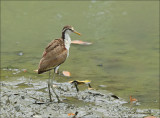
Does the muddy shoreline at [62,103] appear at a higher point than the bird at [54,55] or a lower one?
lower

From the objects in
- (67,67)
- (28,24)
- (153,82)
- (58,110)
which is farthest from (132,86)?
(28,24)

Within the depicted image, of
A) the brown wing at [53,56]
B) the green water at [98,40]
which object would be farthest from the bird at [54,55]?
the green water at [98,40]

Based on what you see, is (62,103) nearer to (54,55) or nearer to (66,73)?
(54,55)

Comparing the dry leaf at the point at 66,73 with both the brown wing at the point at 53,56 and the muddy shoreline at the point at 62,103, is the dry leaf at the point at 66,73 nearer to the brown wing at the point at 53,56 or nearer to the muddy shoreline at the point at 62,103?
the muddy shoreline at the point at 62,103

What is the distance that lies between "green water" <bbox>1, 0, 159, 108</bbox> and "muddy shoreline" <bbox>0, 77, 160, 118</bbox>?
44 cm

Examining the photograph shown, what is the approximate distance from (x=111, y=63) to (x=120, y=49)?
3.47 feet

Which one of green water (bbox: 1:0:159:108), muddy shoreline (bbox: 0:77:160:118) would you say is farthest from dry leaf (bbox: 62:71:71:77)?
muddy shoreline (bbox: 0:77:160:118)

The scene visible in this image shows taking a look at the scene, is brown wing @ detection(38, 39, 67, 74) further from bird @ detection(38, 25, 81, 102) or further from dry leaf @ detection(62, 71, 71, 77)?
dry leaf @ detection(62, 71, 71, 77)

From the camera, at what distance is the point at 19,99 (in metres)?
5.24

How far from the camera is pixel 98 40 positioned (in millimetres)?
9445

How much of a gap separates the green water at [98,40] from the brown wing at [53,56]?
149 centimetres

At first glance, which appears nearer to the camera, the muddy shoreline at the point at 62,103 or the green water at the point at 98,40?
the muddy shoreline at the point at 62,103

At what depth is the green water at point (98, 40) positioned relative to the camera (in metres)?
6.78

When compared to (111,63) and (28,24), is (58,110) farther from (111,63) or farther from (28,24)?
(28,24)
